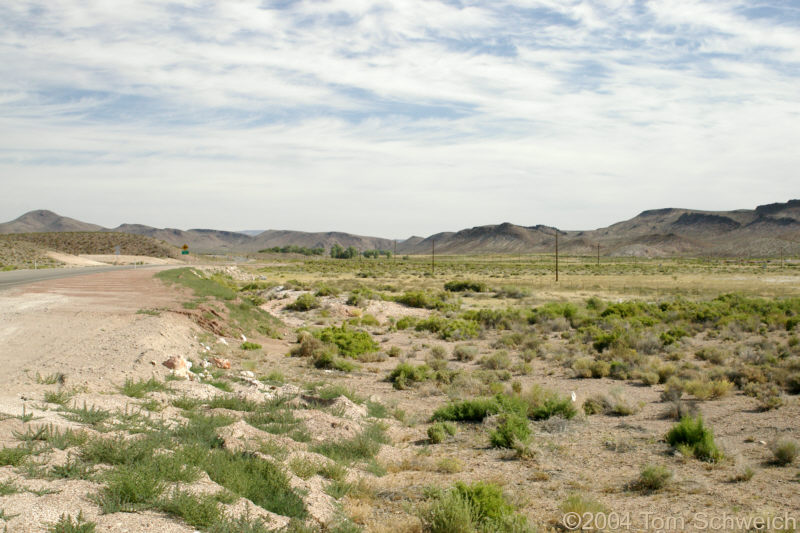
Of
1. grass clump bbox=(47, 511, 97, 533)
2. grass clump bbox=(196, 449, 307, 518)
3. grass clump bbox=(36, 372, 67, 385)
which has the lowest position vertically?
grass clump bbox=(196, 449, 307, 518)

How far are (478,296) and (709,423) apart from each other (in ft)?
Result: 103

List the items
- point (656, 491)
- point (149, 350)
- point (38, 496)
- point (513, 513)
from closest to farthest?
point (38, 496), point (513, 513), point (656, 491), point (149, 350)

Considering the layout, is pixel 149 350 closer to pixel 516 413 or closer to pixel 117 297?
pixel 516 413

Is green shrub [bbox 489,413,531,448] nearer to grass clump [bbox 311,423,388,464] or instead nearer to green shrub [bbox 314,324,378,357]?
grass clump [bbox 311,423,388,464]

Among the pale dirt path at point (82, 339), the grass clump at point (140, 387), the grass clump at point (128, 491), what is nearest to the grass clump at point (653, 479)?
the grass clump at point (128, 491)

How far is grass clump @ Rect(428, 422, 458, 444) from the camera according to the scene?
Result: 989cm

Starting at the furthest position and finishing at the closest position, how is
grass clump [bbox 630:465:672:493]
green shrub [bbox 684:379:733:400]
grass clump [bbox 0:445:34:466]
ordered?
1. green shrub [bbox 684:379:733:400]
2. grass clump [bbox 630:465:672:493]
3. grass clump [bbox 0:445:34:466]

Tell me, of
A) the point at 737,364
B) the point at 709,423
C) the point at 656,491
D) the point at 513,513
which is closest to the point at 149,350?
the point at 513,513

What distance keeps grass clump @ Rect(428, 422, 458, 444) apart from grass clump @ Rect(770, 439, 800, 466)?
16.6 feet

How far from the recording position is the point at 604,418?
11.5m

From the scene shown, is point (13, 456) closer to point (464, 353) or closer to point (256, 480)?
point (256, 480)

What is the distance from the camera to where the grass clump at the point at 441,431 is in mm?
9891

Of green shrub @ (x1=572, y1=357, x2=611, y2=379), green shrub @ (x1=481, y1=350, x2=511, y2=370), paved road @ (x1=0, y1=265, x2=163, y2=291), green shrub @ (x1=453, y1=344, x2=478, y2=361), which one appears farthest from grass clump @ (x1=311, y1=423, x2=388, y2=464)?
paved road @ (x1=0, y1=265, x2=163, y2=291)

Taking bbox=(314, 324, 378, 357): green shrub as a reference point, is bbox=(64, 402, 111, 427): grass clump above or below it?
above
